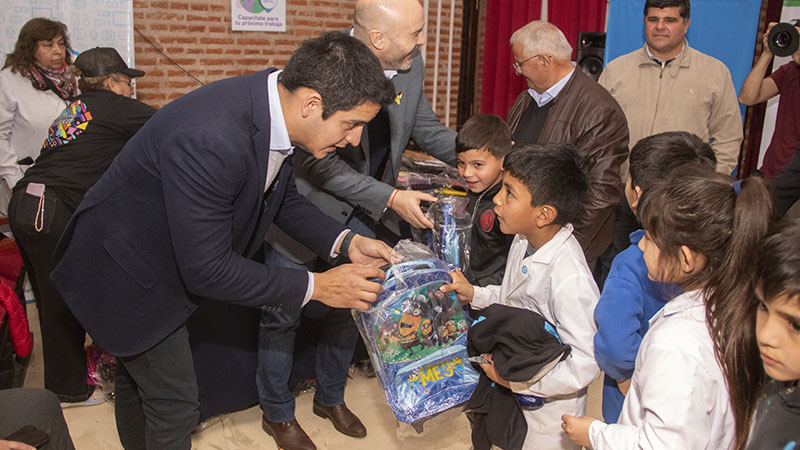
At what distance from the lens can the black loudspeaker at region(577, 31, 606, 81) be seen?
4230 millimetres

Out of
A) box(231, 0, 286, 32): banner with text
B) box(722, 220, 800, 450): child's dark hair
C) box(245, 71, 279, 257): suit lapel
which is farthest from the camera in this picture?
box(231, 0, 286, 32): banner with text

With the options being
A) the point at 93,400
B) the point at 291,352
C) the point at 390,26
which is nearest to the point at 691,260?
the point at 390,26

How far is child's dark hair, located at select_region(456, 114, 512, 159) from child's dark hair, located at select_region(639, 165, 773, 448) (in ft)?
3.76

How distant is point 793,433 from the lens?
4.15 ft

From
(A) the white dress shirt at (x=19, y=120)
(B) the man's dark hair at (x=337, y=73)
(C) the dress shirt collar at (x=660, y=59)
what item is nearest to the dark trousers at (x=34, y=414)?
(B) the man's dark hair at (x=337, y=73)

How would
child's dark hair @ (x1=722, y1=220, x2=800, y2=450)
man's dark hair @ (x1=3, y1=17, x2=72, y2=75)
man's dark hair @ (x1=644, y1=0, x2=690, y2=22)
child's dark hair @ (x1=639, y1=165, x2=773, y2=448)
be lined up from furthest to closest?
man's dark hair @ (x1=3, y1=17, x2=72, y2=75)
man's dark hair @ (x1=644, y1=0, x2=690, y2=22)
child's dark hair @ (x1=639, y1=165, x2=773, y2=448)
child's dark hair @ (x1=722, y1=220, x2=800, y2=450)

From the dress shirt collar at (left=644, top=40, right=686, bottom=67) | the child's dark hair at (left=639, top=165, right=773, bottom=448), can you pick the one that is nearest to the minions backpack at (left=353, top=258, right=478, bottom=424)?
the child's dark hair at (left=639, top=165, right=773, bottom=448)

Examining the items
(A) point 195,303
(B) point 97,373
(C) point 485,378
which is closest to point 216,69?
(B) point 97,373

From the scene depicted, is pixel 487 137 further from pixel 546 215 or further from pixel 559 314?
pixel 559 314

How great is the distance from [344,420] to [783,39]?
3.21m

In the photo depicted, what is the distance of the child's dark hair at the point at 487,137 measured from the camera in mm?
2652

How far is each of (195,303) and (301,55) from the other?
2.70 feet

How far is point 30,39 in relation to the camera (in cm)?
389

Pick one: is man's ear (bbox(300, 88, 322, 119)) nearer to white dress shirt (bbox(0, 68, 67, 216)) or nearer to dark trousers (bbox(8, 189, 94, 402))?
dark trousers (bbox(8, 189, 94, 402))
